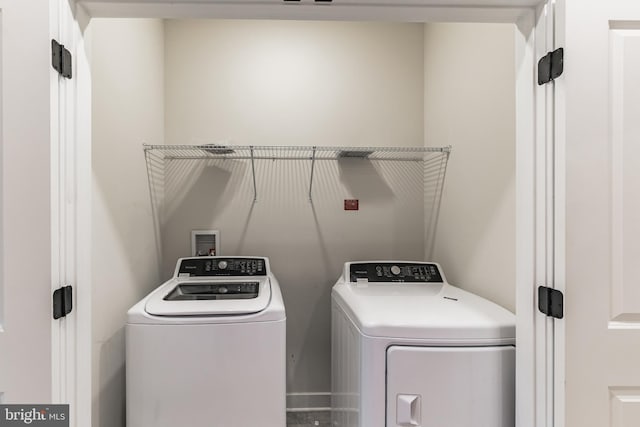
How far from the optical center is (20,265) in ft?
2.86

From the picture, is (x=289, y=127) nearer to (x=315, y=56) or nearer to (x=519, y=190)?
(x=315, y=56)

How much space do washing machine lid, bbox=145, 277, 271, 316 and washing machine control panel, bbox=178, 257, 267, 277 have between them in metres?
0.07

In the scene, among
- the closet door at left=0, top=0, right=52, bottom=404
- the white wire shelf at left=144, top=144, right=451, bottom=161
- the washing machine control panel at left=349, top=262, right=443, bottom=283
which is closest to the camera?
the closet door at left=0, top=0, right=52, bottom=404

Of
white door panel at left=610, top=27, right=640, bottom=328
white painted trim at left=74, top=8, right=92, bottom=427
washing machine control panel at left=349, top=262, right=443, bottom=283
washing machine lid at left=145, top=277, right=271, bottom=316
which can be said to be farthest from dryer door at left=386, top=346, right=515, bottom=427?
white painted trim at left=74, top=8, right=92, bottom=427

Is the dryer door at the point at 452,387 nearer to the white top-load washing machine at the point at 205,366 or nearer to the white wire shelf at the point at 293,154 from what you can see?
the white top-load washing machine at the point at 205,366

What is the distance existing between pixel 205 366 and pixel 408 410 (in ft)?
2.73

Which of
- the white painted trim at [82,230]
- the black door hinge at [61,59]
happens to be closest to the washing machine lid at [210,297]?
the white painted trim at [82,230]

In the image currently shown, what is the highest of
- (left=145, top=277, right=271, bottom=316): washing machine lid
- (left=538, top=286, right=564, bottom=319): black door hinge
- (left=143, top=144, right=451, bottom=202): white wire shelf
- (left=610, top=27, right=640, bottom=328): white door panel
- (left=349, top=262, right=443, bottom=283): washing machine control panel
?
(left=143, top=144, right=451, bottom=202): white wire shelf

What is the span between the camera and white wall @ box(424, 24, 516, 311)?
4.91 feet

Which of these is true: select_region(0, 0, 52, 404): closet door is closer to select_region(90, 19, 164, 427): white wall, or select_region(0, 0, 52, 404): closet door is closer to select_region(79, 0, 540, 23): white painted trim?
select_region(79, 0, 540, 23): white painted trim

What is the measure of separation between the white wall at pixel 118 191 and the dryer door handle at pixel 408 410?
1.25m

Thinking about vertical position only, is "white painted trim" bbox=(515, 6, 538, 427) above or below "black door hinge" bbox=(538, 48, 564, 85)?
below

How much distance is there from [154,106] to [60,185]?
1.46 meters

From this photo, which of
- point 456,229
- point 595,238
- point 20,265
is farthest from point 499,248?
point 20,265
